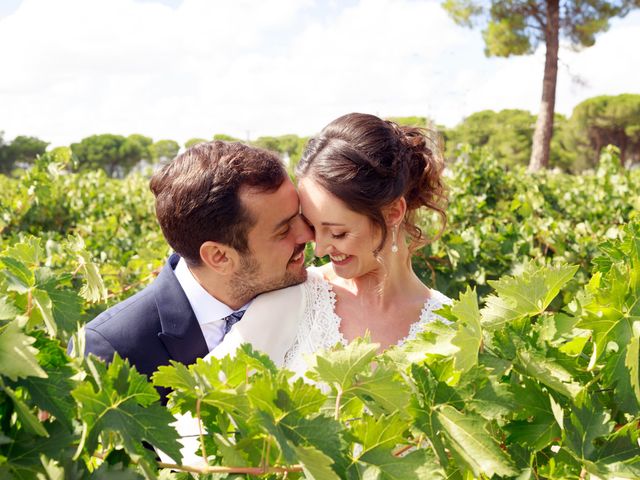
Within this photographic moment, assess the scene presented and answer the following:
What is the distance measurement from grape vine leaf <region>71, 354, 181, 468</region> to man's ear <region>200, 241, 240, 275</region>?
1.60 m

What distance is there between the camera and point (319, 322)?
2.53 meters

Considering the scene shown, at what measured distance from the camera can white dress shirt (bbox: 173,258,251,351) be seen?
2.55 m

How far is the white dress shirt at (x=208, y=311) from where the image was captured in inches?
100

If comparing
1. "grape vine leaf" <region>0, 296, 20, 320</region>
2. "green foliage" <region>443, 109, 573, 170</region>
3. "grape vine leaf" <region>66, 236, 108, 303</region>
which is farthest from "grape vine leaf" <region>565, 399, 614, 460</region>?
"green foliage" <region>443, 109, 573, 170</region>

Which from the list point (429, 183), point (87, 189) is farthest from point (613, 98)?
point (429, 183)

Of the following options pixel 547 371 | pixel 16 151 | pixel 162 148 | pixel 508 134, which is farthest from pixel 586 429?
pixel 162 148

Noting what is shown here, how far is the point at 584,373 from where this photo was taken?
107cm

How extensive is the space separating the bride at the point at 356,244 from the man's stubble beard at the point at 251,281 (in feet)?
0.14

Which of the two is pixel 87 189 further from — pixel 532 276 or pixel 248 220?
pixel 532 276

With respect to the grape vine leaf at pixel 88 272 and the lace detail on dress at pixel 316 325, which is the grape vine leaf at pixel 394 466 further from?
the lace detail on dress at pixel 316 325

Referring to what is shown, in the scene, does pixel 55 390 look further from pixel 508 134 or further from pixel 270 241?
pixel 508 134

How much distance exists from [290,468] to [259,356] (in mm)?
231

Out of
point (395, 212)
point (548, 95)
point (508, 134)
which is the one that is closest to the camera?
point (395, 212)

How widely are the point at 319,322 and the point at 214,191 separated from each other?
24.6 inches
